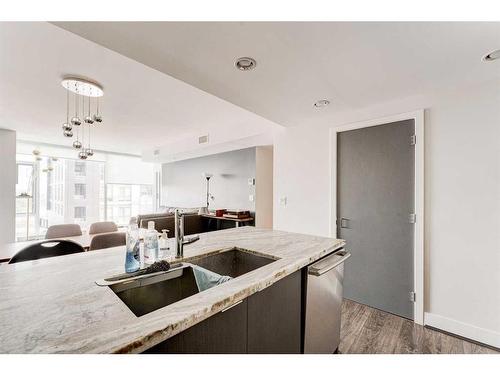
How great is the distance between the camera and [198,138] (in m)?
4.76

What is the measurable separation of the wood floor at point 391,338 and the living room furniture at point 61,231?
3666mm

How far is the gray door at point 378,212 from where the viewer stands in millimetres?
2199

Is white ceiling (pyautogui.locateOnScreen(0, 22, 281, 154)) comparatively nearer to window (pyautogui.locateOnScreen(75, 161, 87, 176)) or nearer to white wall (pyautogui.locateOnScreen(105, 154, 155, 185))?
window (pyautogui.locateOnScreen(75, 161, 87, 176))

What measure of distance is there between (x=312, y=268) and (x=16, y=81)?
11.3 ft

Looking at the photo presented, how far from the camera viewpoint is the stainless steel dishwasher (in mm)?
1283

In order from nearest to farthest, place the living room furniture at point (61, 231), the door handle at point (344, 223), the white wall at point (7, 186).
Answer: the door handle at point (344, 223) → the living room furniture at point (61, 231) → the white wall at point (7, 186)

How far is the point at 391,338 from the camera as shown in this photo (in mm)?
1895

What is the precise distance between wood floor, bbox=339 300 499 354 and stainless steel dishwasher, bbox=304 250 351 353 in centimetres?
37

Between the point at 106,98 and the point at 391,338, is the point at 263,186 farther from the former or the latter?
the point at 391,338

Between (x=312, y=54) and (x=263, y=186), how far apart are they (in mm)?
3008

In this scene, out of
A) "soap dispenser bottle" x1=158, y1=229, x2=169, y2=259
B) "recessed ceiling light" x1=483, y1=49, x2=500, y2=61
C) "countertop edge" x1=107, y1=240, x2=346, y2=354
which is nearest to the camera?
"countertop edge" x1=107, y1=240, x2=346, y2=354

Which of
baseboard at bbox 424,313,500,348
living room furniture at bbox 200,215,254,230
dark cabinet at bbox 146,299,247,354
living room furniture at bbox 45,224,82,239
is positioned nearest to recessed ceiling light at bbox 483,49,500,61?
baseboard at bbox 424,313,500,348

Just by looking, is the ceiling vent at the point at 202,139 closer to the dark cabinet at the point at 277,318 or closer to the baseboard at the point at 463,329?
the dark cabinet at the point at 277,318

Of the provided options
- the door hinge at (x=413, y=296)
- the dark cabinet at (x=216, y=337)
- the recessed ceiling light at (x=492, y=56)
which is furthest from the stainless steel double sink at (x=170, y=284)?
the recessed ceiling light at (x=492, y=56)
